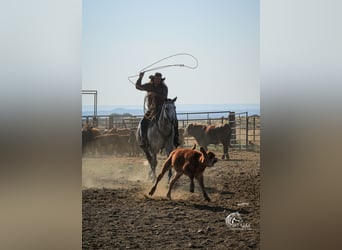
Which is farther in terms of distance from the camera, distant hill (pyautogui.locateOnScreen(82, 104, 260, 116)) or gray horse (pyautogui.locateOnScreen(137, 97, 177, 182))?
gray horse (pyautogui.locateOnScreen(137, 97, 177, 182))

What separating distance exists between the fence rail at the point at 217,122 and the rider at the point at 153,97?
0.06m

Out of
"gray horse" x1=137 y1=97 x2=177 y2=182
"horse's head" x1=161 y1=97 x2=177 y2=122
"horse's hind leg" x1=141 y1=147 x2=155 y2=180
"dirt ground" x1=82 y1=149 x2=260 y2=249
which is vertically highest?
"horse's head" x1=161 y1=97 x2=177 y2=122

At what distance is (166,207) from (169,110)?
73 centimetres

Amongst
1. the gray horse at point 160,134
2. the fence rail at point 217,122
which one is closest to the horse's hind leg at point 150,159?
the gray horse at point 160,134

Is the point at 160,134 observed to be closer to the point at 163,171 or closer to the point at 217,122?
the point at 163,171

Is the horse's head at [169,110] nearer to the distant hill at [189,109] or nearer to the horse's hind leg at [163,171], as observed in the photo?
the distant hill at [189,109]

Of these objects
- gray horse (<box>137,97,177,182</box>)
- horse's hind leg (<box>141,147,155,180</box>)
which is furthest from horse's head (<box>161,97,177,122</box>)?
horse's hind leg (<box>141,147,155,180</box>)

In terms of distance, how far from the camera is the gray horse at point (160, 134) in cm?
339

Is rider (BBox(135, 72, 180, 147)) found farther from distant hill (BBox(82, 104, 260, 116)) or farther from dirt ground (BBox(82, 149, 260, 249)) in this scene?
dirt ground (BBox(82, 149, 260, 249))

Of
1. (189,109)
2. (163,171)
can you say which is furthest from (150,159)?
(189,109)

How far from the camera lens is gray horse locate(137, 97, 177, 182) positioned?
3389 mm
